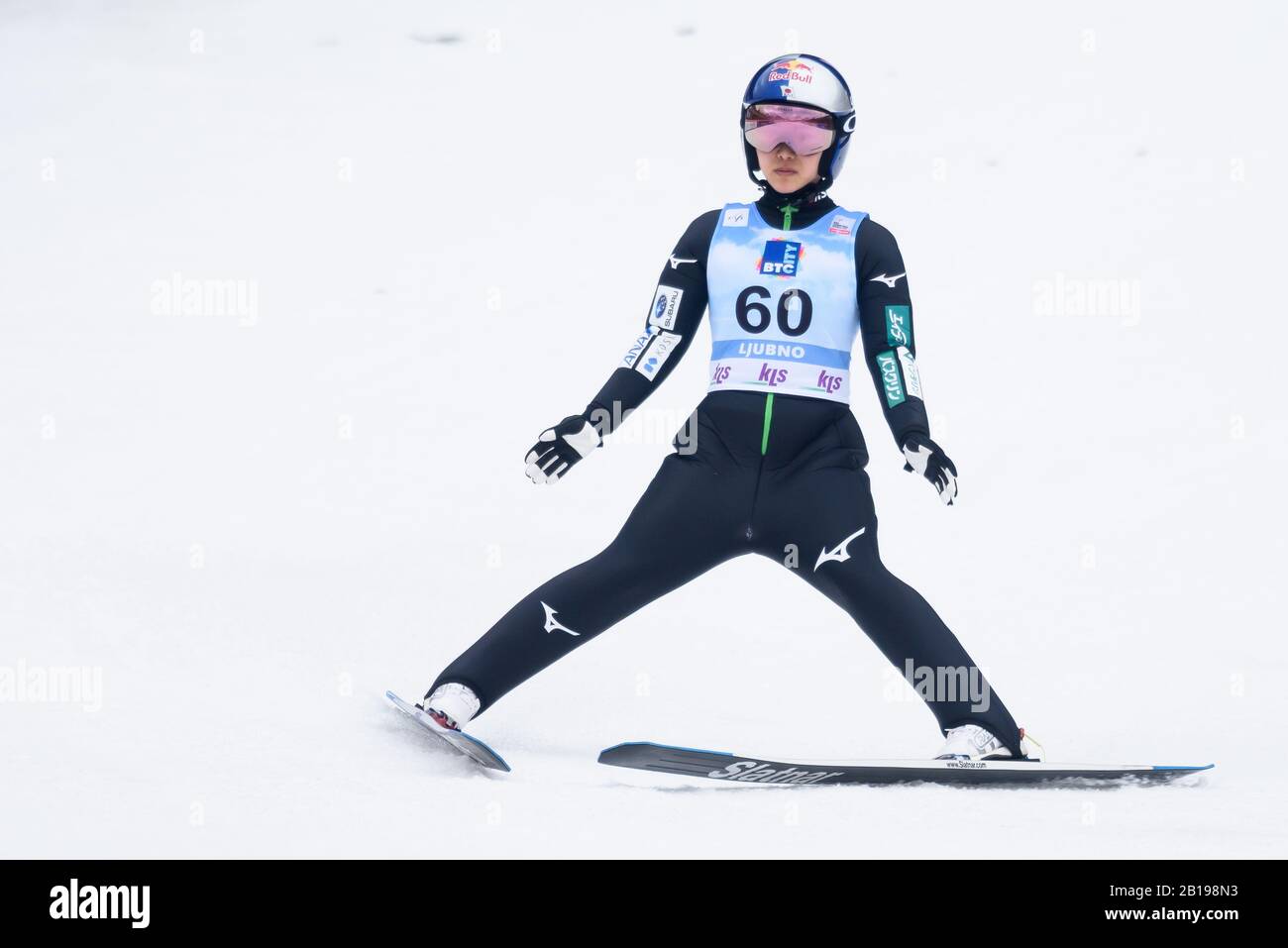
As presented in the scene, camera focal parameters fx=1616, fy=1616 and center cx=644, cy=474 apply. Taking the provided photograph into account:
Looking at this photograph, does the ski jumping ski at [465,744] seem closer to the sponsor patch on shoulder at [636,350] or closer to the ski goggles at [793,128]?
the sponsor patch on shoulder at [636,350]

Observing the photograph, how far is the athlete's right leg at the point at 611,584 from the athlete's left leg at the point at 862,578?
5.8 inches

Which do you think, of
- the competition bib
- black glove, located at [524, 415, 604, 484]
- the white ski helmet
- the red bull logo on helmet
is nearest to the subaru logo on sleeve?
the competition bib

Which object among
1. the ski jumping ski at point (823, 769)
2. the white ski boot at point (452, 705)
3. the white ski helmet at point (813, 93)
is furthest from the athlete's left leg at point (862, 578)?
the white ski boot at point (452, 705)

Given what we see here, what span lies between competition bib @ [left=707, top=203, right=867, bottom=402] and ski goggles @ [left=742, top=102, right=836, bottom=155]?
225mm

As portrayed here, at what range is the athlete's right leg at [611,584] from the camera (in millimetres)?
4531

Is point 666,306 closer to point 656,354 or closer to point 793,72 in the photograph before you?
point 656,354

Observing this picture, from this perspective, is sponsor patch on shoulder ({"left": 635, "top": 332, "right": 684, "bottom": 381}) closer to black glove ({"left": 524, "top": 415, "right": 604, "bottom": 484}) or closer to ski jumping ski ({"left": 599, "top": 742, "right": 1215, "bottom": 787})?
black glove ({"left": 524, "top": 415, "right": 604, "bottom": 484})

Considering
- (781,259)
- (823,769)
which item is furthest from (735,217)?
(823,769)

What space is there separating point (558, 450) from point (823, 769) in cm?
116

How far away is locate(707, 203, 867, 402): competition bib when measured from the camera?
4590mm

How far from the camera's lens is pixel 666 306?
4.82m

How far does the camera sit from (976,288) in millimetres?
9719

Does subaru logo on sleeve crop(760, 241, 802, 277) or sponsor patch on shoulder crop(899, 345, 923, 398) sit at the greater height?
subaru logo on sleeve crop(760, 241, 802, 277)

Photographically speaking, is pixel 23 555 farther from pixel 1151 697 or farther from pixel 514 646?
pixel 1151 697
